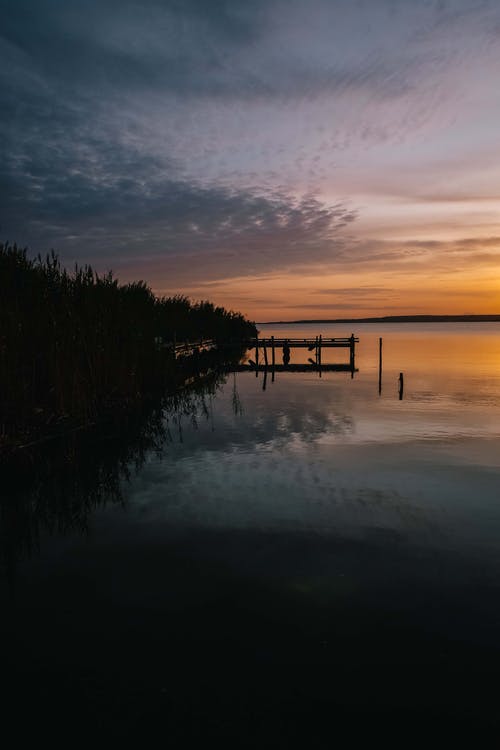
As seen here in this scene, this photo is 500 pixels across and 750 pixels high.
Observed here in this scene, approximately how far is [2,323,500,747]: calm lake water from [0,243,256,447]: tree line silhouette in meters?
1.63

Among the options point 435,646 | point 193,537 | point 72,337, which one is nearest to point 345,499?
point 193,537

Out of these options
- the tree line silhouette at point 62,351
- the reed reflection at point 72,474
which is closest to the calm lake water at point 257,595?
the reed reflection at point 72,474

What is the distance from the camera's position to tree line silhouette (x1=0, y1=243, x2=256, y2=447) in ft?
36.7

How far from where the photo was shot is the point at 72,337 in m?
13.7

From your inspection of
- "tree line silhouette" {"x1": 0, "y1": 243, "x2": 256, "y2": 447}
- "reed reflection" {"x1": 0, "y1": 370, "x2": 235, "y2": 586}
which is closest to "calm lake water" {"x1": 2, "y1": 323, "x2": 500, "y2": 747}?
"reed reflection" {"x1": 0, "y1": 370, "x2": 235, "y2": 586}

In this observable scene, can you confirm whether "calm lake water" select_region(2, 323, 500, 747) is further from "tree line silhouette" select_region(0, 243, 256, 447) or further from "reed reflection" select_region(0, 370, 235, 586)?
"tree line silhouette" select_region(0, 243, 256, 447)

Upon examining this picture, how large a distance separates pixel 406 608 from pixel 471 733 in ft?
5.71

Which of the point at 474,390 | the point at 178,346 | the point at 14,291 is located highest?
the point at 14,291

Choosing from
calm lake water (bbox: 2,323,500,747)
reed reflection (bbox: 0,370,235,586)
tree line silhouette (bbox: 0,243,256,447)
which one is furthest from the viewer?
tree line silhouette (bbox: 0,243,256,447)

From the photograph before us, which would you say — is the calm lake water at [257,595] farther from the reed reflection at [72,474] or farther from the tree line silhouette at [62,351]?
the tree line silhouette at [62,351]

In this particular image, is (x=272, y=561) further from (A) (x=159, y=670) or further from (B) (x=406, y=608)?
(A) (x=159, y=670)

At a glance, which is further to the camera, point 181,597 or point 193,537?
point 193,537

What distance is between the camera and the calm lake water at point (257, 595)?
4090 mm

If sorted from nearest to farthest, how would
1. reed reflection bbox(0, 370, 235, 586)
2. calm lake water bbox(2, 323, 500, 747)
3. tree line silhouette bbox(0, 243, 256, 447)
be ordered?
calm lake water bbox(2, 323, 500, 747) < reed reflection bbox(0, 370, 235, 586) < tree line silhouette bbox(0, 243, 256, 447)
